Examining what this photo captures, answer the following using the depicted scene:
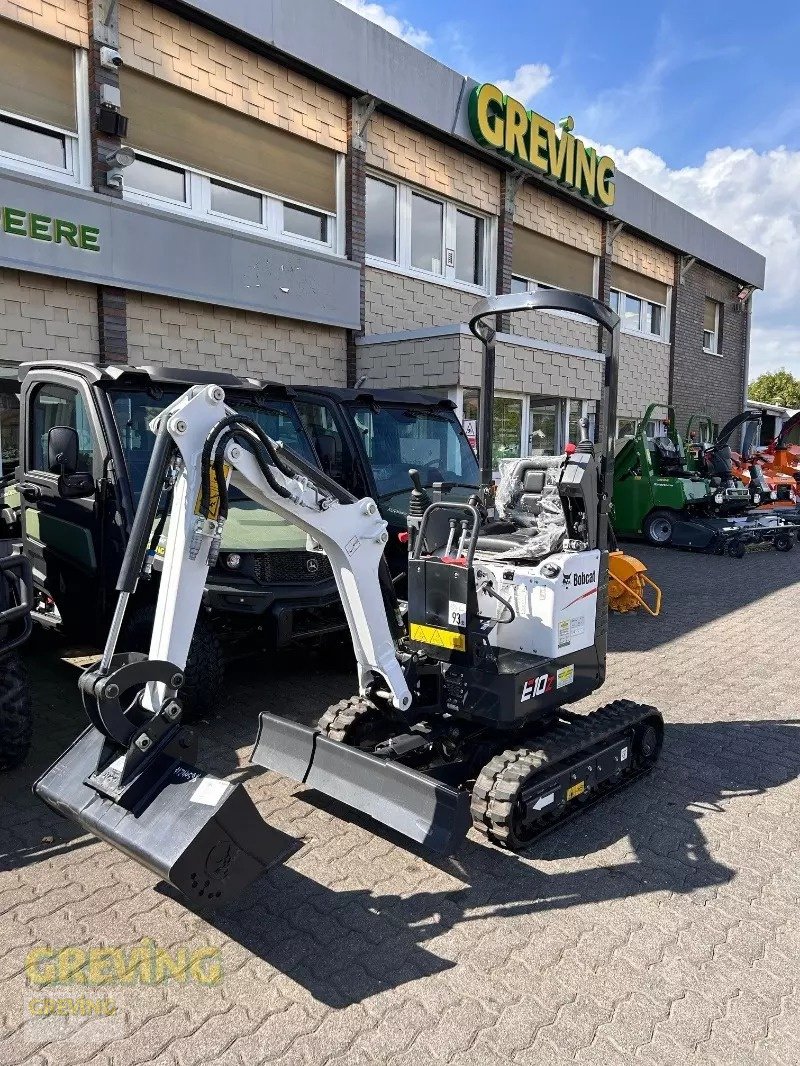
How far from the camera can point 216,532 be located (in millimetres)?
3053

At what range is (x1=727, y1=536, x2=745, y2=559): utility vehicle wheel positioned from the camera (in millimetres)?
12562

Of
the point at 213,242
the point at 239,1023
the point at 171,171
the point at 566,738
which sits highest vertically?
the point at 171,171

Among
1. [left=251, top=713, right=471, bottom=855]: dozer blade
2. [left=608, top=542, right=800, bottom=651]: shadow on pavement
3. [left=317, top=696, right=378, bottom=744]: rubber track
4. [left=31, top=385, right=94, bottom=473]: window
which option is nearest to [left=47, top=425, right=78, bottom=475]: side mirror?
[left=31, top=385, right=94, bottom=473]: window

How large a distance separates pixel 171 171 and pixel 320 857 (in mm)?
8757

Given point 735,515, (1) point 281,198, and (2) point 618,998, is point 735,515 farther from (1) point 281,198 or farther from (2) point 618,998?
(2) point 618,998

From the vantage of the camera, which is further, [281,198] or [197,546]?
[281,198]

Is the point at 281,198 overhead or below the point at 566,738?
overhead

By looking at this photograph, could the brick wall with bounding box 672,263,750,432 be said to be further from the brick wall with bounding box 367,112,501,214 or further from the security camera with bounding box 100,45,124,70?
the security camera with bounding box 100,45,124,70

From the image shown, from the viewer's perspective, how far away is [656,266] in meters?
19.0

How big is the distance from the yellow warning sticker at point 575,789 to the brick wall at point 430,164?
1058 cm

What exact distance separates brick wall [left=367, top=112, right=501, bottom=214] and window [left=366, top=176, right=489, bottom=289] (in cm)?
24

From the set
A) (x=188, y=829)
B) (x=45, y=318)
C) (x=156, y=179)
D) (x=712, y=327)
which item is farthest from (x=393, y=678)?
(x=712, y=327)

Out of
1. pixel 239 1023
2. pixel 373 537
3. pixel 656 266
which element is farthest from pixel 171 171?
pixel 656 266

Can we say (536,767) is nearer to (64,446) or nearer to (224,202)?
(64,446)
